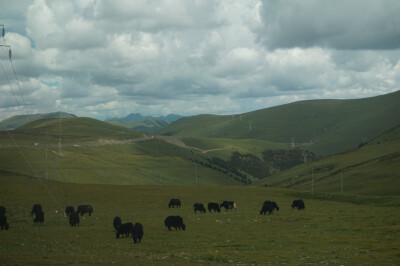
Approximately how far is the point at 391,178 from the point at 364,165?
3406cm

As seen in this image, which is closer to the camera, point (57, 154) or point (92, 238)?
point (92, 238)

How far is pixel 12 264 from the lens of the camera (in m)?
21.5

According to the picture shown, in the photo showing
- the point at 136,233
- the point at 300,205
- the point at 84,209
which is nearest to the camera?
the point at 136,233

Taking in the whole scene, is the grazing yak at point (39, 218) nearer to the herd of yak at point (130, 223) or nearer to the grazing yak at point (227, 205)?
the herd of yak at point (130, 223)

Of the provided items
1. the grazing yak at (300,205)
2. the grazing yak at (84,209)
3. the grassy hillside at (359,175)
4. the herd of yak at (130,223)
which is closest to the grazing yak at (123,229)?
the herd of yak at (130,223)

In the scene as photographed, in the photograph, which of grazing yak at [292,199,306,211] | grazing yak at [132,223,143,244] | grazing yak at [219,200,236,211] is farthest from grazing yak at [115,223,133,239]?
grazing yak at [292,199,306,211]

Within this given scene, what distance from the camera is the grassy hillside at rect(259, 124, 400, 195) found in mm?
119062

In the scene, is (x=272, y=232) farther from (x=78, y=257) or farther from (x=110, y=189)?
(x=110, y=189)

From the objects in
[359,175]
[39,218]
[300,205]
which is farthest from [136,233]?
[359,175]

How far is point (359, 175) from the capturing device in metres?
138

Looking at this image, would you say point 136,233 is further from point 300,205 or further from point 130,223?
point 300,205

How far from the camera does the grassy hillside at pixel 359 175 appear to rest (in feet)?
391

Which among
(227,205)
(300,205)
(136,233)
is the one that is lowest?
(300,205)

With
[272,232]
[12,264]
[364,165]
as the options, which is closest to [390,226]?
[272,232]
